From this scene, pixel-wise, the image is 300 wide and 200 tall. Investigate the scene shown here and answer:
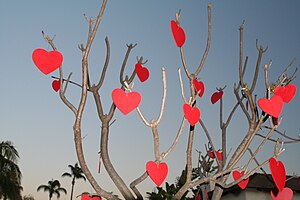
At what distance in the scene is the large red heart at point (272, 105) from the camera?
3379mm

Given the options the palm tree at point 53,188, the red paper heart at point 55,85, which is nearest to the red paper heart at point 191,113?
the red paper heart at point 55,85

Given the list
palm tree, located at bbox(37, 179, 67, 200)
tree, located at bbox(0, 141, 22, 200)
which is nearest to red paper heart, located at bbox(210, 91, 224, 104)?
tree, located at bbox(0, 141, 22, 200)

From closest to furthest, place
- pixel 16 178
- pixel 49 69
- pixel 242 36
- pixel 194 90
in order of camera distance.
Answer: pixel 49 69
pixel 194 90
pixel 242 36
pixel 16 178

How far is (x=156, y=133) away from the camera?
3.05 meters

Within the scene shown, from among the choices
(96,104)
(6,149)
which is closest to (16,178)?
(6,149)

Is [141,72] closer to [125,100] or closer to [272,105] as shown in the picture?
[125,100]

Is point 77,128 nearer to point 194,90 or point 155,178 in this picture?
point 155,178

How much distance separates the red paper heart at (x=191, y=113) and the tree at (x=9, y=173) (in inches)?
965

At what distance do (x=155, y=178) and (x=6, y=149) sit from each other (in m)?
25.8

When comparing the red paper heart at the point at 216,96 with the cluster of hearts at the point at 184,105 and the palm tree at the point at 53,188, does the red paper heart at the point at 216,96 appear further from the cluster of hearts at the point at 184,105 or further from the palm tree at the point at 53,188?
the palm tree at the point at 53,188

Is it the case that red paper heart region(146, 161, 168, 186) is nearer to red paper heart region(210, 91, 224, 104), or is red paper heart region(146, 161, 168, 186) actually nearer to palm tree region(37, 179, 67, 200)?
red paper heart region(210, 91, 224, 104)

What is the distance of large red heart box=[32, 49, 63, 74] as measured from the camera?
10.5 ft

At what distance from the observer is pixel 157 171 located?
3.05 meters

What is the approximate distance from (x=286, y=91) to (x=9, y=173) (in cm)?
2516
